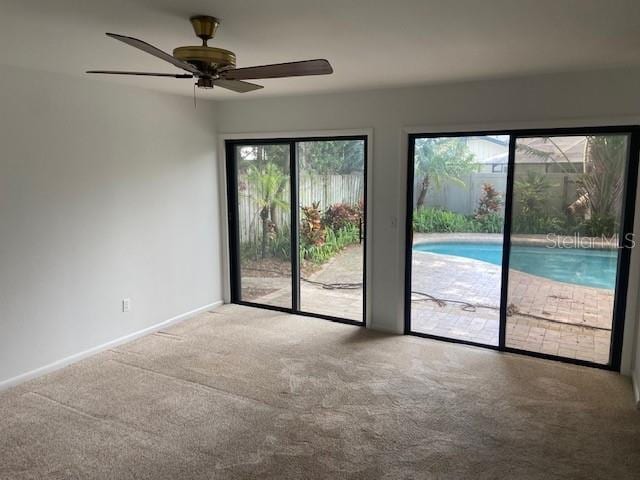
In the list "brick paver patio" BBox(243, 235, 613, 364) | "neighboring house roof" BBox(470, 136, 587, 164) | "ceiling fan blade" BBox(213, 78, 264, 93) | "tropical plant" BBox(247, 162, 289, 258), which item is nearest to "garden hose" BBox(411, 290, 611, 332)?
"brick paver patio" BBox(243, 235, 613, 364)

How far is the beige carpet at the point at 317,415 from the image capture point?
8.63 feet

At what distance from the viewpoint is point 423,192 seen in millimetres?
4457

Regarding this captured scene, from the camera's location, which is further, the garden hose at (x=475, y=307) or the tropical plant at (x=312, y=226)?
the tropical plant at (x=312, y=226)

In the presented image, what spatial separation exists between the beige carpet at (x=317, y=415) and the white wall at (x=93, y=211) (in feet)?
1.23

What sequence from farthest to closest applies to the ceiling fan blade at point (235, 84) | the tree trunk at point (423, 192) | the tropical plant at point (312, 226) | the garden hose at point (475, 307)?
the tropical plant at point (312, 226)
the tree trunk at point (423, 192)
the garden hose at point (475, 307)
the ceiling fan blade at point (235, 84)

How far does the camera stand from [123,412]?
3186 mm

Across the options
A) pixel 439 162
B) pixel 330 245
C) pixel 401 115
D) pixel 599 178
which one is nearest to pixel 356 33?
pixel 401 115

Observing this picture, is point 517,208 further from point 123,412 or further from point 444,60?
point 123,412

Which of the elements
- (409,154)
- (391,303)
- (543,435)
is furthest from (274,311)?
(543,435)

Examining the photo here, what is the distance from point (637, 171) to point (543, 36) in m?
1.61

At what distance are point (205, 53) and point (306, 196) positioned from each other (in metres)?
2.91

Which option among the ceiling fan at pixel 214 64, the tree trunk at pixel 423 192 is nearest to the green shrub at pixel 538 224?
the tree trunk at pixel 423 192

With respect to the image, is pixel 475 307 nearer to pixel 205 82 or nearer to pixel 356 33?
pixel 356 33

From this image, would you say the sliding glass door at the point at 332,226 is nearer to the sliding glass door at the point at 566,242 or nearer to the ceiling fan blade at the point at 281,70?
the sliding glass door at the point at 566,242
